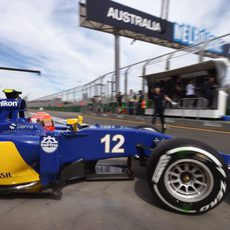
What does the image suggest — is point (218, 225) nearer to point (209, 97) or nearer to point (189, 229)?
point (189, 229)

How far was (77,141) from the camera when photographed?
9.71 feet

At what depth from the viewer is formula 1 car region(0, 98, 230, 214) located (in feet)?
8.00

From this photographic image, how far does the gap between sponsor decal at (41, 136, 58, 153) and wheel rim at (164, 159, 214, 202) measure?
120cm

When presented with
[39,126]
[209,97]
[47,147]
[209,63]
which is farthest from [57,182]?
[209,63]

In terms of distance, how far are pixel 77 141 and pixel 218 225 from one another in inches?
64.3

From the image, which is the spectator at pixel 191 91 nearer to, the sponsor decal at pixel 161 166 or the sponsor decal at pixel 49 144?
the sponsor decal at pixel 161 166

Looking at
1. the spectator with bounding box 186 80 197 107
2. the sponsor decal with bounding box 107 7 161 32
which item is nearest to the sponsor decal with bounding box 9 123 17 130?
the spectator with bounding box 186 80 197 107

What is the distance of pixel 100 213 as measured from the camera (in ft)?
8.02

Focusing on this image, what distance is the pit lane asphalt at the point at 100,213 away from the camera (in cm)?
222

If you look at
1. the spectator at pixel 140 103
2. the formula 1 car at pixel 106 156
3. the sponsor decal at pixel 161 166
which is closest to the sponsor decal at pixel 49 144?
the formula 1 car at pixel 106 156

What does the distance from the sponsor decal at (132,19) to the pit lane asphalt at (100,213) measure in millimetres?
21735

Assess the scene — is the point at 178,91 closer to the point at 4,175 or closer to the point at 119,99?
the point at 119,99

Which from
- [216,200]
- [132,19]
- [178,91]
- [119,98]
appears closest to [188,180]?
[216,200]

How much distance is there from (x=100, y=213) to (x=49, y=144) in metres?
0.90
